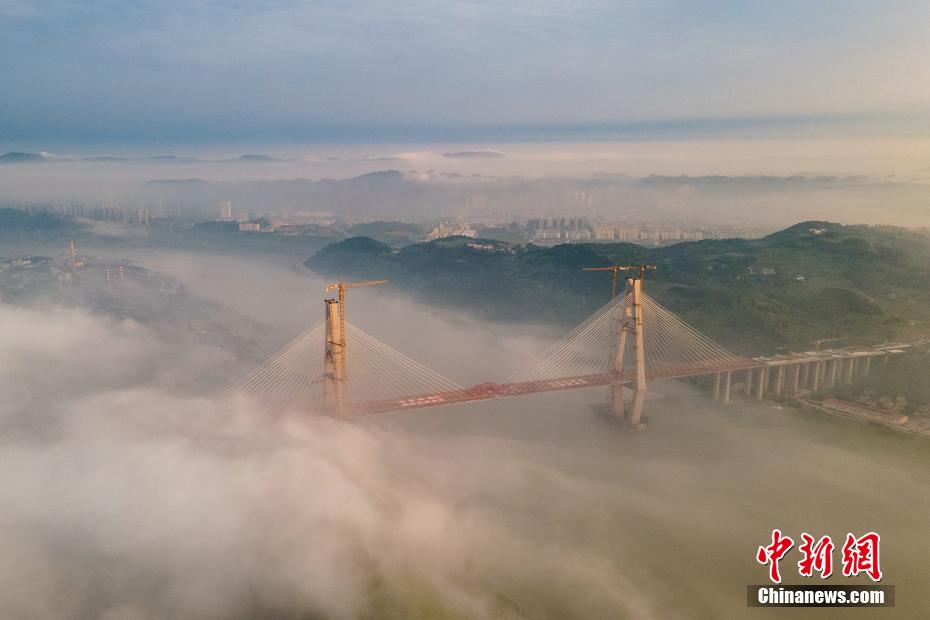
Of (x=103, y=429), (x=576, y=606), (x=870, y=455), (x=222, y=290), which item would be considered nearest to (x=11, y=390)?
(x=103, y=429)

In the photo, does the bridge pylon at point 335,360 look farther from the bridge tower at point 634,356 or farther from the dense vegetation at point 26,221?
the dense vegetation at point 26,221

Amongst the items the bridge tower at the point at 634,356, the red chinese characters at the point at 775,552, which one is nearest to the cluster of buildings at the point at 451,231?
the bridge tower at the point at 634,356

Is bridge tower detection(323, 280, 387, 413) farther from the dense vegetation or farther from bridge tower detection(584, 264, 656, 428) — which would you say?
the dense vegetation

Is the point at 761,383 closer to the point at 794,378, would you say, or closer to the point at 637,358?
the point at 794,378

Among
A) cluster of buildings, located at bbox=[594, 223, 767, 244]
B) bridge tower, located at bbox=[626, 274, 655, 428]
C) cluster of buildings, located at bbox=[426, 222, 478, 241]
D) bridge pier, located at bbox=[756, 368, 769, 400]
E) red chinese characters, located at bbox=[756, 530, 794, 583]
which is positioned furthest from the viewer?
cluster of buildings, located at bbox=[426, 222, 478, 241]

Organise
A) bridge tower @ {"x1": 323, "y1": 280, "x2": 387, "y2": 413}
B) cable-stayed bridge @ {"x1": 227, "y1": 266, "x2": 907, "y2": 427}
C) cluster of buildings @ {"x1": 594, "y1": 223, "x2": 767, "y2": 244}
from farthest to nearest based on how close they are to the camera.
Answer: cluster of buildings @ {"x1": 594, "y1": 223, "x2": 767, "y2": 244}, cable-stayed bridge @ {"x1": 227, "y1": 266, "x2": 907, "y2": 427}, bridge tower @ {"x1": 323, "y1": 280, "x2": 387, "y2": 413}
